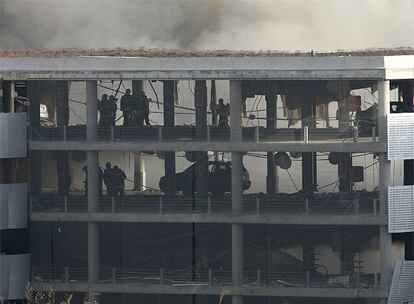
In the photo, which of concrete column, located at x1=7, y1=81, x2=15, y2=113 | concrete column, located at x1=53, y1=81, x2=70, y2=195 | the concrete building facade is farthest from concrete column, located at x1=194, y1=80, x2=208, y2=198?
concrete column, located at x1=7, y1=81, x2=15, y2=113

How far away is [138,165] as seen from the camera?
21.4m

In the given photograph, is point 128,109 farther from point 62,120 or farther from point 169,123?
point 62,120

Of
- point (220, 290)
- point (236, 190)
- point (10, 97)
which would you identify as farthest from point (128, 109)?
point (220, 290)

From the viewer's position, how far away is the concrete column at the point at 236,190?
2080 cm

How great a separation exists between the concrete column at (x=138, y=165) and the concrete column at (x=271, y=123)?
2.52m

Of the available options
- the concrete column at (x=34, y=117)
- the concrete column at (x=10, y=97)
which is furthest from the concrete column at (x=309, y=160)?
the concrete column at (x=10, y=97)

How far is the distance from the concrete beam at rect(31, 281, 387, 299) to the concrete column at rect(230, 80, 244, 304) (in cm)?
32

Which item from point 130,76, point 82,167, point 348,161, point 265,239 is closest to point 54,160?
point 82,167

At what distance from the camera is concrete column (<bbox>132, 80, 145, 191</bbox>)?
21156 mm

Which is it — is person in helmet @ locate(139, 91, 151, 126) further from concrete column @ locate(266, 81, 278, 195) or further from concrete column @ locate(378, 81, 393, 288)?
concrete column @ locate(378, 81, 393, 288)

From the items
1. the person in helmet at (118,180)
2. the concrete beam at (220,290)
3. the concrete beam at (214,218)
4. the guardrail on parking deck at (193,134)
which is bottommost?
the concrete beam at (220,290)

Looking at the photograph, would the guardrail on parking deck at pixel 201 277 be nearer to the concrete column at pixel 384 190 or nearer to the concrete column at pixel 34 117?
the concrete column at pixel 384 190

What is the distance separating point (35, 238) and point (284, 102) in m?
5.85

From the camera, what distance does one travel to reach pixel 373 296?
2067 centimetres
